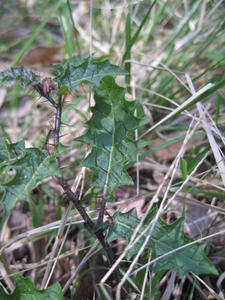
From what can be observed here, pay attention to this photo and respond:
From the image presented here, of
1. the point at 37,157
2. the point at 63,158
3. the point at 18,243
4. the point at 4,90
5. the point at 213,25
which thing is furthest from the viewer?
the point at 4,90

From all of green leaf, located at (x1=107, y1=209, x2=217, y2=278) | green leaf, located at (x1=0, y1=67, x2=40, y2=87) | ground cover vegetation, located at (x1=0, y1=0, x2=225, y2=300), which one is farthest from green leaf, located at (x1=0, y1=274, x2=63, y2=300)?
green leaf, located at (x1=0, y1=67, x2=40, y2=87)

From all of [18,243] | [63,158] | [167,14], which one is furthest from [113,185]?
[167,14]

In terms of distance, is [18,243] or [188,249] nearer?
[188,249]

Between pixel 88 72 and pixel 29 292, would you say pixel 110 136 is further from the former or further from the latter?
pixel 29 292

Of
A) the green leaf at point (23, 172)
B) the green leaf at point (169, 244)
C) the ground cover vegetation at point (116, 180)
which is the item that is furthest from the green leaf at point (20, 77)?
the green leaf at point (169, 244)

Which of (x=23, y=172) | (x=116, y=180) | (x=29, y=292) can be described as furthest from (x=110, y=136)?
(x=29, y=292)

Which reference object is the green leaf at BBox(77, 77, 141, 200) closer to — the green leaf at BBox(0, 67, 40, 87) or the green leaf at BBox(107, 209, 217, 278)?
the green leaf at BBox(107, 209, 217, 278)

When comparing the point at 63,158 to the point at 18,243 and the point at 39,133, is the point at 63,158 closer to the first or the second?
the point at 39,133

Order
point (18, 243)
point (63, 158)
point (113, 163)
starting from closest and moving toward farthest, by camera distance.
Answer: point (113, 163) < point (18, 243) < point (63, 158)
